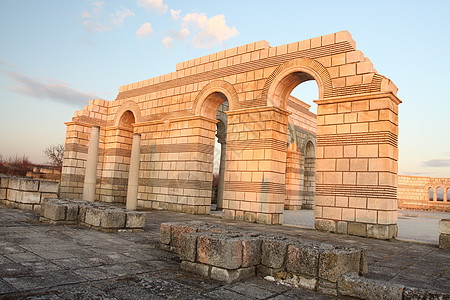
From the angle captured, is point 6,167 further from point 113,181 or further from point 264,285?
point 264,285

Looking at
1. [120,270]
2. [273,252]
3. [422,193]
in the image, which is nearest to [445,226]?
[273,252]

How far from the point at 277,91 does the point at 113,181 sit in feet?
31.5

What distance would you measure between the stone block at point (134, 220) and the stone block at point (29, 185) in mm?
4899

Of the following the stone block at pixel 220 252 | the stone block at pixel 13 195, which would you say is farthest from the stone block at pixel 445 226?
the stone block at pixel 13 195

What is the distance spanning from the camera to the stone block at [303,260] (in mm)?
3885

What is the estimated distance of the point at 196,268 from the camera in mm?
4277

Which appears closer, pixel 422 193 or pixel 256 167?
pixel 256 167

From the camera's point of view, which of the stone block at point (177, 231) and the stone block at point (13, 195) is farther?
the stone block at point (13, 195)

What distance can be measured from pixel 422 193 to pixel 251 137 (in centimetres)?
2704

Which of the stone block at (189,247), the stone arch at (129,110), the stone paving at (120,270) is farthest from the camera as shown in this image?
the stone arch at (129,110)

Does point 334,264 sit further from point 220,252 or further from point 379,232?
point 379,232

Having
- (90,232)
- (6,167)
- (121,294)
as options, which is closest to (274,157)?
(90,232)

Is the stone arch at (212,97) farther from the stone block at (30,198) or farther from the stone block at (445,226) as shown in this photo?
the stone block at (445,226)

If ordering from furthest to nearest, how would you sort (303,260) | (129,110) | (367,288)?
(129,110)
(303,260)
(367,288)
